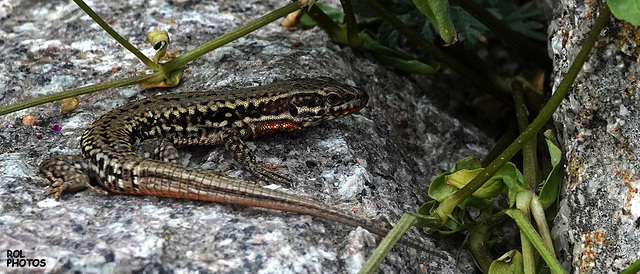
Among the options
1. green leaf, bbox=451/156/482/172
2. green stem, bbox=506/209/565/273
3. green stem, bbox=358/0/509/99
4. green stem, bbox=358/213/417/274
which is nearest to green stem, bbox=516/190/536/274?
green stem, bbox=506/209/565/273

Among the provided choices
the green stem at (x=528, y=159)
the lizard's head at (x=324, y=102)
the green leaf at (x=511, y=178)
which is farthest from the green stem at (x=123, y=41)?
the green stem at (x=528, y=159)

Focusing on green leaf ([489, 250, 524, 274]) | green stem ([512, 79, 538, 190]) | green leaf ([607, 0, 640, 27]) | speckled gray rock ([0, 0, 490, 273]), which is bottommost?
green leaf ([489, 250, 524, 274])

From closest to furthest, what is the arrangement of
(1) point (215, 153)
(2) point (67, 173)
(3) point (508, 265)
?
1. (3) point (508, 265)
2. (2) point (67, 173)
3. (1) point (215, 153)

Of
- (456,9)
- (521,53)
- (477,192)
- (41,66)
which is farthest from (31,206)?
(521,53)

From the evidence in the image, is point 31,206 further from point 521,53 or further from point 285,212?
point 521,53

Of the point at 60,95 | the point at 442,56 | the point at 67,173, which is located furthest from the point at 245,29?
the point at 442,56

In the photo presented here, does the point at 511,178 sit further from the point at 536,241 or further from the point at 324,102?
the point at 324,102

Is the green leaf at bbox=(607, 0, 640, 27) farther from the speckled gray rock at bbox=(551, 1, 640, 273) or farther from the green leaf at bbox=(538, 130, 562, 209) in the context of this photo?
the green leaf at bbox=(538, 130, 562, 209)
